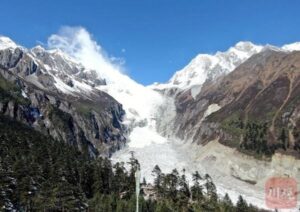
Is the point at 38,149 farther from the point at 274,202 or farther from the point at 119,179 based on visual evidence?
the point at 274,202

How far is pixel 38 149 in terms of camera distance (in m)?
163

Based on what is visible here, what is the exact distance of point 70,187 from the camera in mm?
124875

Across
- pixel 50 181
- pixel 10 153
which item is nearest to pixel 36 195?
pixel 50 181

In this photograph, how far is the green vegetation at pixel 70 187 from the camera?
107 meters

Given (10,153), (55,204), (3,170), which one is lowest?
(55,204)

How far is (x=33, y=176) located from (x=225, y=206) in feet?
160

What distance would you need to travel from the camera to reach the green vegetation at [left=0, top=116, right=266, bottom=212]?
350 feet

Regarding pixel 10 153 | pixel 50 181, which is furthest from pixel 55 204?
pixel 10 153

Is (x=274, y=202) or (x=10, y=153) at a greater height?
(x=10, y=153)

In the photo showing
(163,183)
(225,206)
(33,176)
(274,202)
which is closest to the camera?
(33,176)

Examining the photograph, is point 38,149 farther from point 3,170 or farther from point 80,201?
point 3,170

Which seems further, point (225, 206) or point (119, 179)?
point (119, 179)

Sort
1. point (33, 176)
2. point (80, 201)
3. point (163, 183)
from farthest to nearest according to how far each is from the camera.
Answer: point (163, 183) → point (80, 201) → point (33, 176)

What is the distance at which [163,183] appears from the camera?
156125 millimetres
